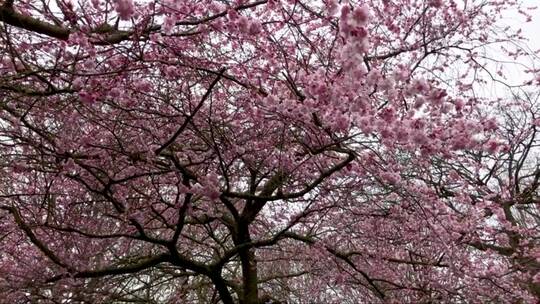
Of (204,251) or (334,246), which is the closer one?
(334,246)

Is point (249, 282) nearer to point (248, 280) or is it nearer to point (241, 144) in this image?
point (248, 280)

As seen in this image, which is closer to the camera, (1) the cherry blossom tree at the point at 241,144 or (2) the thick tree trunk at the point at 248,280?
(1) the cherry blossom tree at the point at 241,144

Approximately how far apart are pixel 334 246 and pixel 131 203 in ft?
7.37

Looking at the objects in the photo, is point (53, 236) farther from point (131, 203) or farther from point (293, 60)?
point (293, 60)

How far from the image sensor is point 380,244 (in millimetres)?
5805

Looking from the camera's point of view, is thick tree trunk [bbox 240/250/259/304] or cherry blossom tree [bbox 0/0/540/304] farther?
thick tree trunk [bbox 240/250/259/304]

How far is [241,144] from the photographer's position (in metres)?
4.33

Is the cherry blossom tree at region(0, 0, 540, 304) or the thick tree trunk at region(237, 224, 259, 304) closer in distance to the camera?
the cherry blossom tree at region(0, 0, 540, 304)

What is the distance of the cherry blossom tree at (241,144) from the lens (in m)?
2.96

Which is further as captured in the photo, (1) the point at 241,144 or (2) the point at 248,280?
(2) the point at 248,280

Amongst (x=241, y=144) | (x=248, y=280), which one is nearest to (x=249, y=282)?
(x=248, y=280)

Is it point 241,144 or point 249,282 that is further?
point 249,282

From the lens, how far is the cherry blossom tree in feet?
9.72

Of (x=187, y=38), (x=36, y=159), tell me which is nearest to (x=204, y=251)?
(x=36, y=159)
